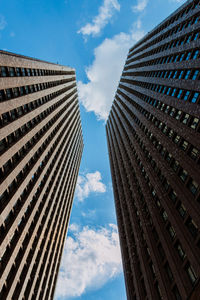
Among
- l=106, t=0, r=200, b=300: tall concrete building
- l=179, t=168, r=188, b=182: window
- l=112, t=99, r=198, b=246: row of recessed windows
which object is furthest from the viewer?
l=179, t=168, r=188, b=182: window

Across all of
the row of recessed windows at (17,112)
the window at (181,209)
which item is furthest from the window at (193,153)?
the row of recessed windows at (17,112)

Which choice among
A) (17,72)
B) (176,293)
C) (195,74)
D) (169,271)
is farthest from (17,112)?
(176,293)

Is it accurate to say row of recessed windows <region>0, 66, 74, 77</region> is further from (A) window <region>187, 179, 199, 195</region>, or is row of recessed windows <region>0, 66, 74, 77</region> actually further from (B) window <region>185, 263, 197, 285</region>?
(B) window <region>185, 263, 197, 285</region>

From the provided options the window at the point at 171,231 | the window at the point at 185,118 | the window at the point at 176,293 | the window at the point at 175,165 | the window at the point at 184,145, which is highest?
the window at the point at 185,118

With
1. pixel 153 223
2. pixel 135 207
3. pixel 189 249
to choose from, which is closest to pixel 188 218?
pixel 189 249

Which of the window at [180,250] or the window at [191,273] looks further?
the window at [180,250]

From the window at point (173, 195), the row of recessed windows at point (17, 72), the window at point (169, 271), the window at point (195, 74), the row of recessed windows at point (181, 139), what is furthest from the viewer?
the window at point (195, 74)

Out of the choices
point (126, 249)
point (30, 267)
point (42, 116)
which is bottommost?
point (30, 267)

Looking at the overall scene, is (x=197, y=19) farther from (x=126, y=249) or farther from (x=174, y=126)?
(x=126, y=249)

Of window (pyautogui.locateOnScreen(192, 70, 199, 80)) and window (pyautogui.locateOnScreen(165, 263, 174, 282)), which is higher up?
window (pyautogui.locateOnScreen(192, 70, 199, 80))

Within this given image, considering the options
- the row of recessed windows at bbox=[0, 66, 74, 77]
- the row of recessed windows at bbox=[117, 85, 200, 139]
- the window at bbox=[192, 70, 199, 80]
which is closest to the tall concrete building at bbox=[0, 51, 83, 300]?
the row of recessed windows at bbox=[0, 66, 74, 77]

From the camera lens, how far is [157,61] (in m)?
50.8

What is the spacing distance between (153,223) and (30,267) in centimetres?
2324

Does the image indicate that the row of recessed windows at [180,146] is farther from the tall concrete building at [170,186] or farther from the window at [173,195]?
the window at [173,195]
